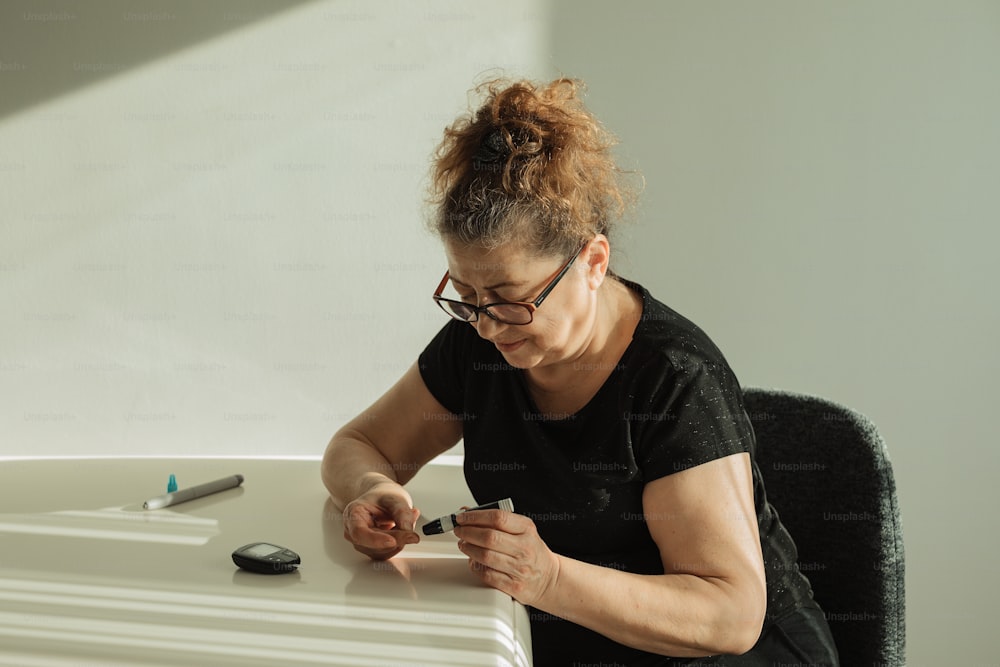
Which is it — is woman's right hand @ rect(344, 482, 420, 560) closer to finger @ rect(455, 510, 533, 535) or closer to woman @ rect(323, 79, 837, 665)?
woman @ rect(323, 79, 837, 665)

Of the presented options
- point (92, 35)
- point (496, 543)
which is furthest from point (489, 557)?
point (92, 35)

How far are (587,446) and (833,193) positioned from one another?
0.92m

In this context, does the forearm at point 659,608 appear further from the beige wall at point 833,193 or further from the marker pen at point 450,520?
the beige wall at point 833,193

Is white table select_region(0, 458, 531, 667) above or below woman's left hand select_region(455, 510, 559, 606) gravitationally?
below

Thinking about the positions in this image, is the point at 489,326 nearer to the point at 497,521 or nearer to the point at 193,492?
the point at 497,521

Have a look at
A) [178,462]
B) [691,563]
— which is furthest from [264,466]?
[691,563]

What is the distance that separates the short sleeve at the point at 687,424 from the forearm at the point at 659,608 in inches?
6.4

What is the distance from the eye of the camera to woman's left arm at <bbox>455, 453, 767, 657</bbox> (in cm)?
120

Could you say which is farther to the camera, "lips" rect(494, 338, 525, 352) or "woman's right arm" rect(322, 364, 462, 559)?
"woman's right arm" rect(322, 364, 462, 559)

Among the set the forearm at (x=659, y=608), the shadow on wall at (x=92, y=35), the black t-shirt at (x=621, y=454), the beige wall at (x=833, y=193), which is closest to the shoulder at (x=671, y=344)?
the black t-shirt at (x=621, y=454)

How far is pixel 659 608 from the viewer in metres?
1.24

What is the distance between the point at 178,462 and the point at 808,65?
150 cm

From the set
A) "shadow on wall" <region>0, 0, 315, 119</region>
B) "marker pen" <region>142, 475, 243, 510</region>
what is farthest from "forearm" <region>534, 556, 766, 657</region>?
"shadow on wall" <region>0, 0, 315, 119</region>

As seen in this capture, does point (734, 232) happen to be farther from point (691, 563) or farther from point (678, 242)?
point (691, 563)
